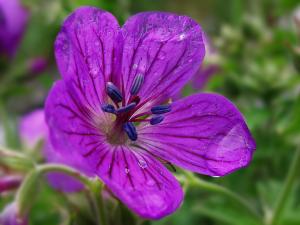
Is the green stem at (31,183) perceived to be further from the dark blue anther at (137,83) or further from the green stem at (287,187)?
the green stem at (287,187)

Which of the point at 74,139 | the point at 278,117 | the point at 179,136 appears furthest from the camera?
the point at 278,117

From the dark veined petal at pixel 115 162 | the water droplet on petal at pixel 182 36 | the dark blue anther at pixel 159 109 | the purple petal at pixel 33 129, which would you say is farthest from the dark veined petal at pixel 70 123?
the purple petal at pixel 33 129

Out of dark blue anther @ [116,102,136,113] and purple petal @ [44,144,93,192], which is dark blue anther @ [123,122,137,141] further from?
purple petal @ [44,144,93,192]

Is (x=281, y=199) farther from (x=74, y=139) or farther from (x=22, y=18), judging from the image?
(x=22, y=18)

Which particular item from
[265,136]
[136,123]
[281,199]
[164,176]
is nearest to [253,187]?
[265,136]

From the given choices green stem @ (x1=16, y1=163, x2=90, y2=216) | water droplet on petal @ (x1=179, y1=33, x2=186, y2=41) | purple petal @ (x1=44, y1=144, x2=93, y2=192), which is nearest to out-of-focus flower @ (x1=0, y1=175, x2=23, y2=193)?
purple petal @ (x1=44, y1=144, x2=93, y2=192)

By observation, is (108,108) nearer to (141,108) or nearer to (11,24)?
(141,108)
